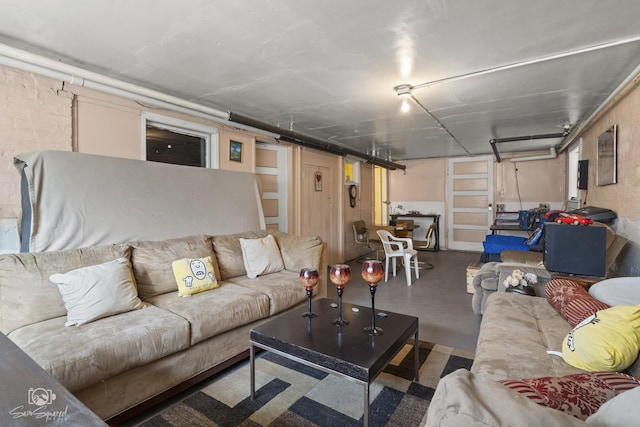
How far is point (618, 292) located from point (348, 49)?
89.9 inches

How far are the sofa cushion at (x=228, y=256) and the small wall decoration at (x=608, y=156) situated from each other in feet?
12.3

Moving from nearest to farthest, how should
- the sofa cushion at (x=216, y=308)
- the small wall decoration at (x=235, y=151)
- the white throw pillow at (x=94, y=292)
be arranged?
the white throw pillow at (x=94, y=292), the sofa cushion at (x=216, y=308), the small wall decoration at (x=235, y=151)

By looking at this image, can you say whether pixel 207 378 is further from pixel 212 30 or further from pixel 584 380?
pixel 212 30

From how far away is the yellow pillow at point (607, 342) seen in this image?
123cm

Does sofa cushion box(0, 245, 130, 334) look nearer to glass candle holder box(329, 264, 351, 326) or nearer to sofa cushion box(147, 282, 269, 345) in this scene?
sofa cushion box(147, 282, 269, 345)

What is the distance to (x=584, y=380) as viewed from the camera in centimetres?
104

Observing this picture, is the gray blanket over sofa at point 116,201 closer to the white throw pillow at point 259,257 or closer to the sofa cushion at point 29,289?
the sofa cushion at point 29,289

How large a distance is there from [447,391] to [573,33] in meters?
2.52

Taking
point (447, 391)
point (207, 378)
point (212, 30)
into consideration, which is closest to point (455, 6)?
point (212, 30)

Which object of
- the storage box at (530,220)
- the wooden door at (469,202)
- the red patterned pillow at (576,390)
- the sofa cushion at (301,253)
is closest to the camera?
the red patterned pillow at (576,390)

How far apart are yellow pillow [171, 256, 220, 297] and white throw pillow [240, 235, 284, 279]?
49 centimetres

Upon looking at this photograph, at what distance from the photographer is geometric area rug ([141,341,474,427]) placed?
5.69 feet

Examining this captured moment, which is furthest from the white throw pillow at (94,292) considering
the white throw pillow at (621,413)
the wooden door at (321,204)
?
the wooden door at (321,204)

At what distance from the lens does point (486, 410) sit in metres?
0.56
